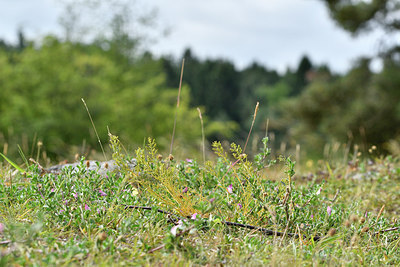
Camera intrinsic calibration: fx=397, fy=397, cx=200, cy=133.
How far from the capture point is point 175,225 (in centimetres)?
211

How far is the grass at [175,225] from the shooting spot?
1.71m

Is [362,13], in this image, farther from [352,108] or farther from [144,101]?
[144,101]

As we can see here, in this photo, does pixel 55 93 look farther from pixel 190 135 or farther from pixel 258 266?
pixel 258 266

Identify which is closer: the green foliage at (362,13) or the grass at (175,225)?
the grass at (175,225)

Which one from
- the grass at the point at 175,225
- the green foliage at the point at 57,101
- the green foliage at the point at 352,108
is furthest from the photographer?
the green foliage at the point at 57,101

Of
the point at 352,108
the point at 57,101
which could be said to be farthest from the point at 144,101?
the point at 352,108

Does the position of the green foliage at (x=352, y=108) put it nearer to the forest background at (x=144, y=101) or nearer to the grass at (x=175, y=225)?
the forest background at (x=144, y=101)

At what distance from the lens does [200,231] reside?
2.12 metres

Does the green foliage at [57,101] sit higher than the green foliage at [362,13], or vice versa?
the green foliage at [362,13]

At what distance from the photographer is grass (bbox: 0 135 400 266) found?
67.4 inches

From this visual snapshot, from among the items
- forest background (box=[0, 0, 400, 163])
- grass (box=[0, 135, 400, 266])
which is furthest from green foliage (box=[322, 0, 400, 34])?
grass (box=[0, 135, 400, 266])

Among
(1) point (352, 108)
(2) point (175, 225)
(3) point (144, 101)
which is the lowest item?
(3) point (144, 101)

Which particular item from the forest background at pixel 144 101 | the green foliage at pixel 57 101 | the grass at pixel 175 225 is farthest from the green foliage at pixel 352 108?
the grass at pixel 175 225

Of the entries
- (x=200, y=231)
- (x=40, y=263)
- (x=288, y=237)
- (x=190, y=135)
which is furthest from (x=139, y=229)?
(x=190, y=135)
